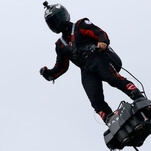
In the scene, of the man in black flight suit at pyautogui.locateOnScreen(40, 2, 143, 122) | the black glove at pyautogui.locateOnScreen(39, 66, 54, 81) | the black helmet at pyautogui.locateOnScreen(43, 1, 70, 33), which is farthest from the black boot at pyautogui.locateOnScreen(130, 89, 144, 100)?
the black glove at pyautogui.locateOnScreen(39, 66, 54, 81)

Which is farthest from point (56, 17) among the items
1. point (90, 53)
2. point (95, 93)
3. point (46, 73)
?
point (95, 93)

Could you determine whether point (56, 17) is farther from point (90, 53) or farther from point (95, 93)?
point (95, 93)

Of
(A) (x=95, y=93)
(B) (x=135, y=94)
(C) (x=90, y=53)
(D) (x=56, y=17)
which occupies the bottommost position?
(B) (x=135, y=94)

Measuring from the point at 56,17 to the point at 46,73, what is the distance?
138 centimetres

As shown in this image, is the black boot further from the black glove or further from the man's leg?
the black glove

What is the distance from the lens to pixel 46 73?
50.1 feet

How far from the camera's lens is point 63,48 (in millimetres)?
14578

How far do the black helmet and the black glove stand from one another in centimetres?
102

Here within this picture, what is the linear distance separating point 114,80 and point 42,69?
1883mm

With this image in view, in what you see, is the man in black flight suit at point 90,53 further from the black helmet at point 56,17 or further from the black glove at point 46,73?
the black glove at point 46,73

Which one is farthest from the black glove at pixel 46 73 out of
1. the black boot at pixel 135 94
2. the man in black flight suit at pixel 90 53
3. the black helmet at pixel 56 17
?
the black boot at pixel 135 94

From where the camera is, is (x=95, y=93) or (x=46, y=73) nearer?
(x=95, y=93)

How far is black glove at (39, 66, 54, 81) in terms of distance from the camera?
49.9 feet

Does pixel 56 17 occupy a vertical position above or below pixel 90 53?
above
